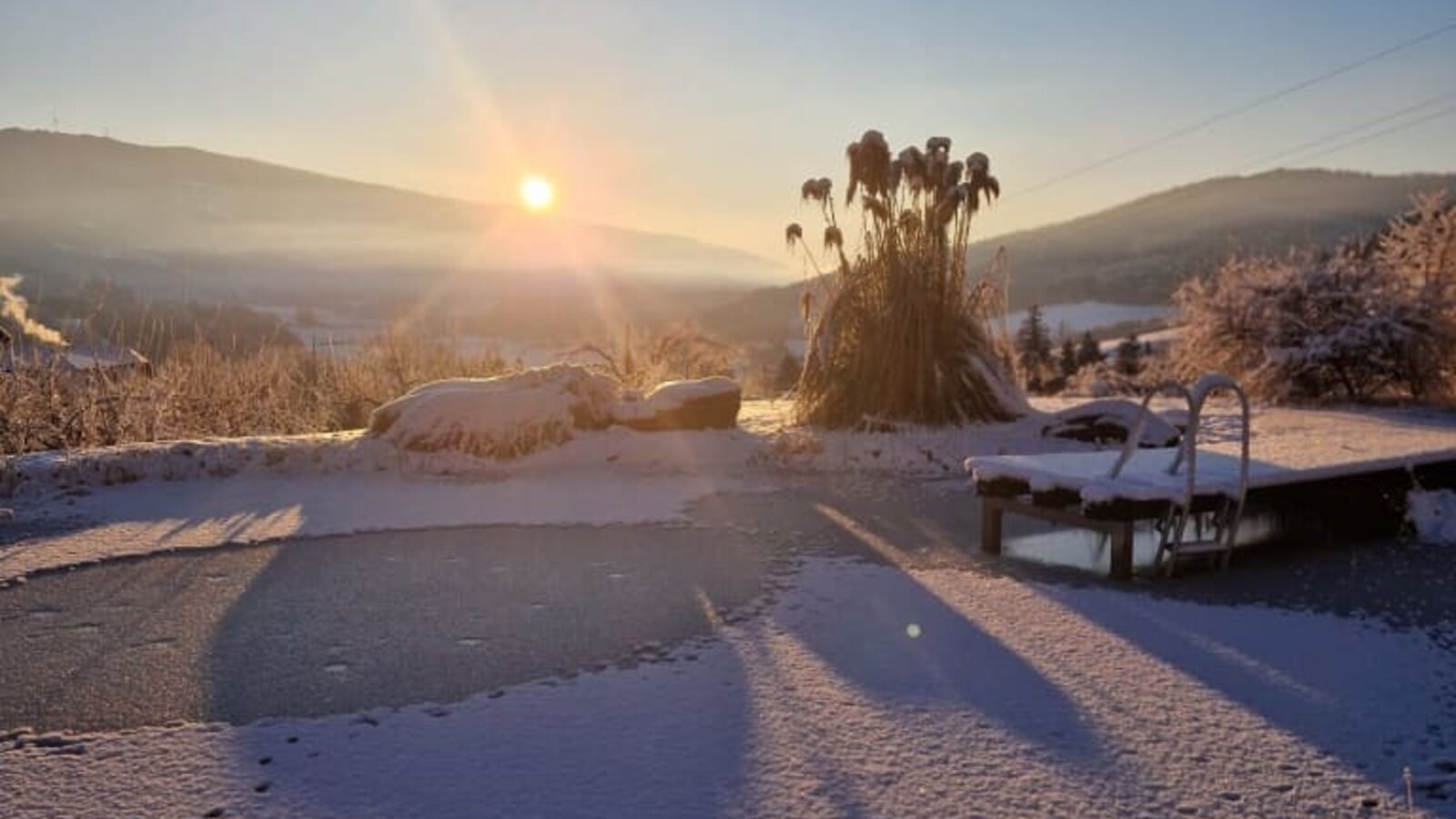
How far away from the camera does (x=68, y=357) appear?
351 inches

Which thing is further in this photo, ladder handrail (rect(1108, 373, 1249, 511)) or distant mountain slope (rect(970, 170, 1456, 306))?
distant mountain slope (rect(970, 170, 1456, 306))

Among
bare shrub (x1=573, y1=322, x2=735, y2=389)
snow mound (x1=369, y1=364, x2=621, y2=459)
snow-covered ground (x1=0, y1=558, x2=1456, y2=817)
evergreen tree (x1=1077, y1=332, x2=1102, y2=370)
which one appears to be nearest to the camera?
snow-covered ground (x1=0, y1=558, x2=1456, y2=817)

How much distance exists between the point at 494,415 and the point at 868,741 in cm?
561

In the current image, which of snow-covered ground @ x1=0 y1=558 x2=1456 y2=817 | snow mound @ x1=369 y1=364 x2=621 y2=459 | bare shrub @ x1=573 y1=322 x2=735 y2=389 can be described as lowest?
snow-covered ground @ x1=0 y1=558 x2=1456 y2=817

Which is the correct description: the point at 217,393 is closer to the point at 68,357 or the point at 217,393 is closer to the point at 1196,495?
the point at 68,357

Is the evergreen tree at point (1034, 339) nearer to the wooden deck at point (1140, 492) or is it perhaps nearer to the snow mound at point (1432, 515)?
the wooden deck at point (1140, 492)

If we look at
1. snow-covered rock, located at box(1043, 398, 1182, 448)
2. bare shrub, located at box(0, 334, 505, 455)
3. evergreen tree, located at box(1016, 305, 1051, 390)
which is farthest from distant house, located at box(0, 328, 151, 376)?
evergreen tree, located at box(1016, 305, 1051, 390)

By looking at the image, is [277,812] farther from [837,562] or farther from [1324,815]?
[837,562]

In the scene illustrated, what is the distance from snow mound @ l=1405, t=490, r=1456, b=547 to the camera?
5.27 metres

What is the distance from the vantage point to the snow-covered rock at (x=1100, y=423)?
333 inches

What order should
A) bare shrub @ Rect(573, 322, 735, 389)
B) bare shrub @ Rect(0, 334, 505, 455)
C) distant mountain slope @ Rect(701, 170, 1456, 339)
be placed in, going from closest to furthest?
1. bare shrub @ Rect(0, 334, 505, 455)
2. bare shrub @ Rect(573, 322, 735, 389)
3. distant mountain slope @ Rect(701, 170, 1456, 339)

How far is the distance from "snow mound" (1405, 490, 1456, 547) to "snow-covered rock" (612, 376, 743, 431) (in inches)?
196

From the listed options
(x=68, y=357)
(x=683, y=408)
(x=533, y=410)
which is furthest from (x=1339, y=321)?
(x=68, y=357)

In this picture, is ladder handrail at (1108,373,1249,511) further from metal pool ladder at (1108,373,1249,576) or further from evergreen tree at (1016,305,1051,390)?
evergreen tree at (1016,305,1051,390)
